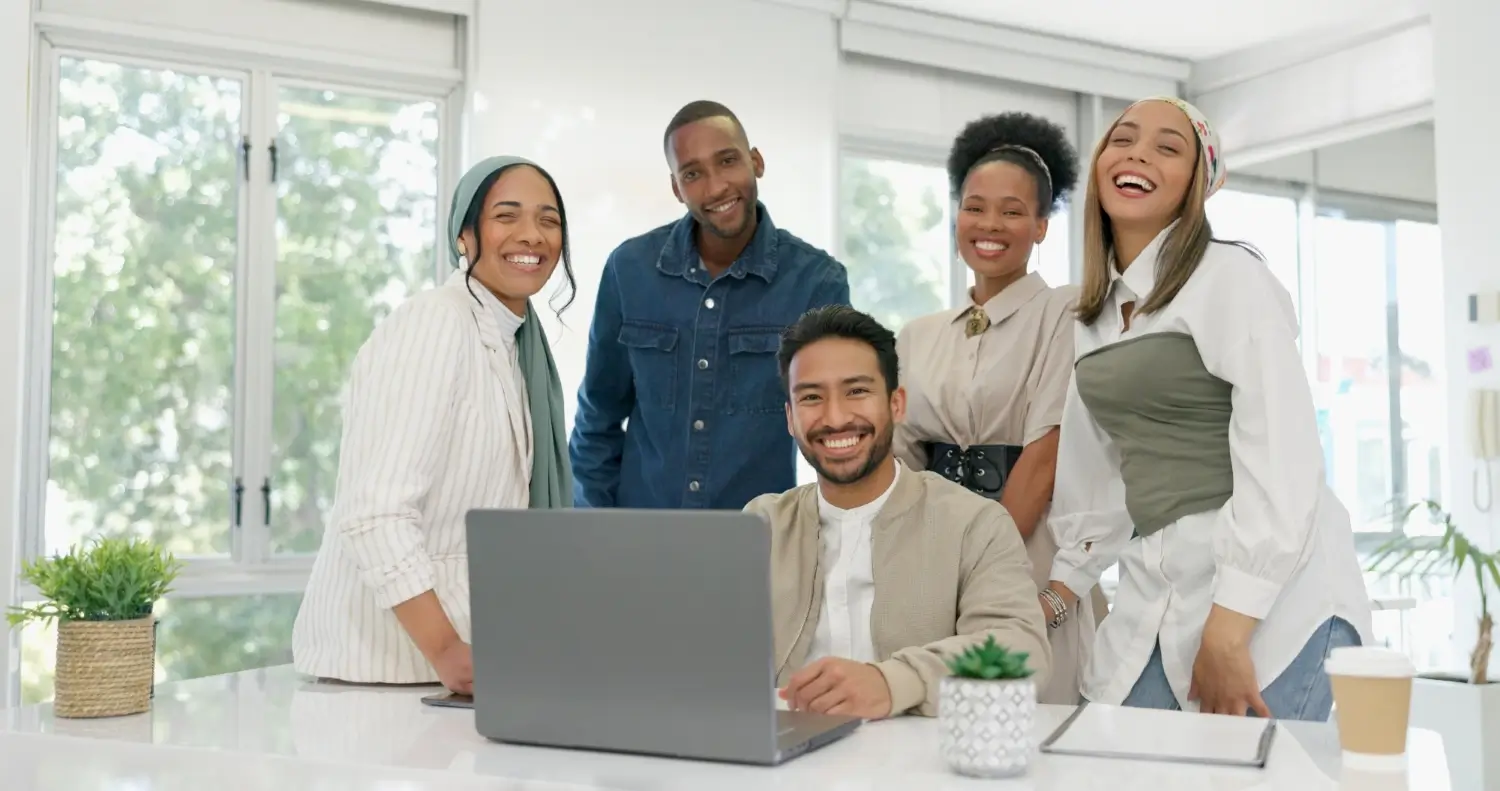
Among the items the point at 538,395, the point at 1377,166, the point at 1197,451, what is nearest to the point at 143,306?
the point at 538,395

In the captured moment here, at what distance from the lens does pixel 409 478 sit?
1725 millimetres

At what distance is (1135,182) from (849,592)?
67cm

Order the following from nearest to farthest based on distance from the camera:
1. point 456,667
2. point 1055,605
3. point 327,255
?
point 456,667 → point 1055,605 → point 327,255

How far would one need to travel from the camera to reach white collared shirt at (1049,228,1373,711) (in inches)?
67.1

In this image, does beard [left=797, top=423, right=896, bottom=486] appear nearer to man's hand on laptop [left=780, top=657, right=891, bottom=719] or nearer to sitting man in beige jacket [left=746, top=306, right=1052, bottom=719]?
sitting man in beige jacket [left=746, top=306, right=1052, bottom=719]

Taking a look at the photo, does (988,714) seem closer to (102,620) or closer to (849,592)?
(849,592)

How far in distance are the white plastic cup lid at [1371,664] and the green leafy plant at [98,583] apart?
1242mm

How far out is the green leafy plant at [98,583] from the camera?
5.23 feet

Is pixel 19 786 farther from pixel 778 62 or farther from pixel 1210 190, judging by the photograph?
pixel 778 62

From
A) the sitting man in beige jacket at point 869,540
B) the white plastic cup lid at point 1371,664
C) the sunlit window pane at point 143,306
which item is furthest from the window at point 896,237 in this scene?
the white plastic cup lid at point 1371,664

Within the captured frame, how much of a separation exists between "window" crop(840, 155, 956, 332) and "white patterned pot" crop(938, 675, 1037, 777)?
425 centimetres

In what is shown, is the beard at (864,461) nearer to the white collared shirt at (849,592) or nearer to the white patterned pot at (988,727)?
the white collared shirt at (849,592)

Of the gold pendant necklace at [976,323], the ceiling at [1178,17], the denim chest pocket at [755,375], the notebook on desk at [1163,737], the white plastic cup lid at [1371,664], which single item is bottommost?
the notebook on desk at [1163,737]

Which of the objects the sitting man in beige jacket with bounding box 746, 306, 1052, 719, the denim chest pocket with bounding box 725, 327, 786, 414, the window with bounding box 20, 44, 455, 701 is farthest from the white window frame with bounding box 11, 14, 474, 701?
the sitting man in beige jacket with bounding box 746, 306, 1052, 719
